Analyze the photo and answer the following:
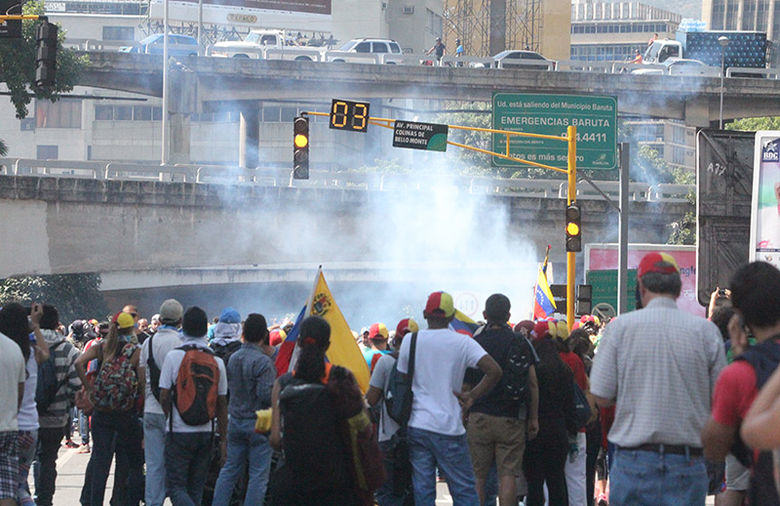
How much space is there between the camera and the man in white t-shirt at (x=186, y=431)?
901cm

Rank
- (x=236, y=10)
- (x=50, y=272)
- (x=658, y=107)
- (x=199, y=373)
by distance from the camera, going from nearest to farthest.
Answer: (x=199, y=373), (x=50, y=272), (x=658, y=107), (x=236, y=10)

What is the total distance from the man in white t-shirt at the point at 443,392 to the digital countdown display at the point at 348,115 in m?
18.1

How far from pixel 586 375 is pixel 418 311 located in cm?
5542

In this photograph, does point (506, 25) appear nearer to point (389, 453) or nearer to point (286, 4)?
point (286, 4)

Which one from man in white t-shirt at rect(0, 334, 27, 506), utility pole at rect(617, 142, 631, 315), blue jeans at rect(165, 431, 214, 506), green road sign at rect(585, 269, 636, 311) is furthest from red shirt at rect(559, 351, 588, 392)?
green road sign at rect(585, 269, 636, 311)

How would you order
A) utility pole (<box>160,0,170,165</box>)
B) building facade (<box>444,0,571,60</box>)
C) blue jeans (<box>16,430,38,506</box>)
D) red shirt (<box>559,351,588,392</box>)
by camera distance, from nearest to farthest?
blue jeans (<box>16,430,38,506</box>), red shirt (<box>559,351,588,392</box>), utility pole (<box>160,0,170,165</box>), building facade (<box>444,0,571,60</box>)

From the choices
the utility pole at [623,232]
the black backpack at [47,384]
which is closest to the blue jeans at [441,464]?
the black backpack at [47,384]

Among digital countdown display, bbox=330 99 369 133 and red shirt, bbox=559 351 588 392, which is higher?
digital countdown display, bbox=330 99 369 133

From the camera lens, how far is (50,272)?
139 ft

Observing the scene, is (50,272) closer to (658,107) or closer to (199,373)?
(658,107)

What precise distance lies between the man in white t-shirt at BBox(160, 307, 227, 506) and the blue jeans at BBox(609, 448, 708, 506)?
12.0 ft

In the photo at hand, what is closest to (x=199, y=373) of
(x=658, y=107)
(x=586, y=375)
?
(x=586, y=375)

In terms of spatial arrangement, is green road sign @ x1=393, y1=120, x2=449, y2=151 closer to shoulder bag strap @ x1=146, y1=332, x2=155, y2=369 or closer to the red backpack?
shoulder bag strap @ x1=146, y1=332, x2=155, y2=369

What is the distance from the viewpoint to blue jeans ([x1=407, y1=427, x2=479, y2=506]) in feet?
27.1
